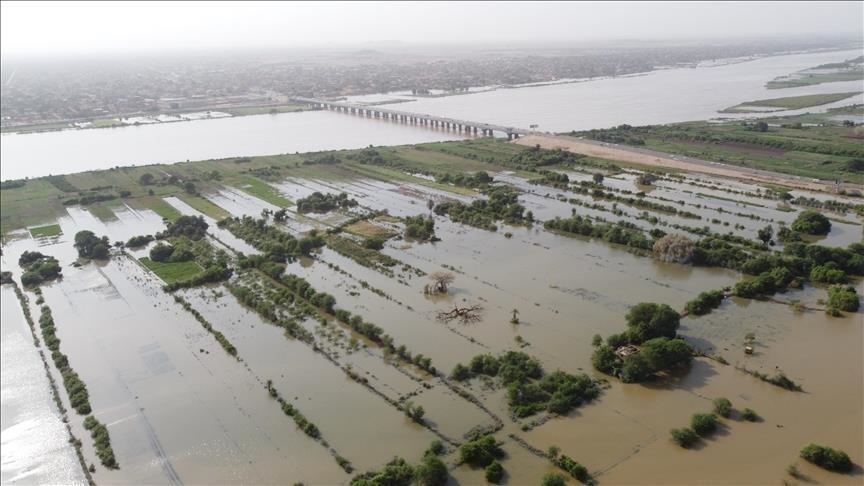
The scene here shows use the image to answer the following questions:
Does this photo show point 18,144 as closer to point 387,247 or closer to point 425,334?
point 387,247

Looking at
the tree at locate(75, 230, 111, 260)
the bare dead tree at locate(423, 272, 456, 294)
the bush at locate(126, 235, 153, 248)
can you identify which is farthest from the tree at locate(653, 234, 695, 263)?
the tree at locate(75, 230, 111, 260)

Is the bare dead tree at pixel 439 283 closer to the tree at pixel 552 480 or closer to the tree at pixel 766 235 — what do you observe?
the tree at pixel 552 480

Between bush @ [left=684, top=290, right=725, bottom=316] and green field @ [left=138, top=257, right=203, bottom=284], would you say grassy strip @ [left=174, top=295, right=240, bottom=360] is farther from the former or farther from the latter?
bush @ [left=684, top=290, right=725, bottom=316]

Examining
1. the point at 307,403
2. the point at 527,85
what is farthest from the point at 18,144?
the point at 527,85

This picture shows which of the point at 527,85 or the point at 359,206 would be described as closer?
the point at 359,206

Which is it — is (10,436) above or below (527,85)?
below

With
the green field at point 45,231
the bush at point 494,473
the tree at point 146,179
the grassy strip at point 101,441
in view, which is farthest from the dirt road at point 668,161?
the grassy strip at point 101,441

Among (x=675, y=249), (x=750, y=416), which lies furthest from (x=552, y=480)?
(x=675, y=249)
